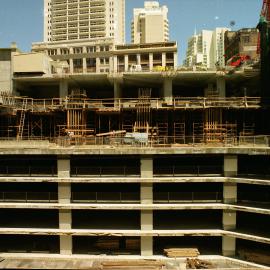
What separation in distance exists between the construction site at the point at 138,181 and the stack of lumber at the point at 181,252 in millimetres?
148

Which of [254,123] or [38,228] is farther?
[254,123]

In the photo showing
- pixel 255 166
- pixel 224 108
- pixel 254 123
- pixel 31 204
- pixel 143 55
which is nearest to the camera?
pixel 31 204

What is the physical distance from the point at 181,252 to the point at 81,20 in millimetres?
139228

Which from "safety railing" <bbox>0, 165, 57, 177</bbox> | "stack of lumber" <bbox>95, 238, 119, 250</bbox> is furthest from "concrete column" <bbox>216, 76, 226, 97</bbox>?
"safety railing" <bbox>0, 165, 57, 177</bbox>

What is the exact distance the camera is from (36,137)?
125ft

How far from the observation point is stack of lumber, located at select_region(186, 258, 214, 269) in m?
25.7

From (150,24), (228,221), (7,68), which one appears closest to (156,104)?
(228,221)

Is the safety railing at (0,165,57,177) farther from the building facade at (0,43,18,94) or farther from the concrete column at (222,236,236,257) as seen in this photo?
the concrete column at (222,236,236,257)

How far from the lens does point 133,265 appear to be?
26281mm

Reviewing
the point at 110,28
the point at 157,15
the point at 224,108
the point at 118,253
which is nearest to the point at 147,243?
the point at 118,253

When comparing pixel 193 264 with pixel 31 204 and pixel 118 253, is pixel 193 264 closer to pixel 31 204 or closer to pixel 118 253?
pixel 118 253

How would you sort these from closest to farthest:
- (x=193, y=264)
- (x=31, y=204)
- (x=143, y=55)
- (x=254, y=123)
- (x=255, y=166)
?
(x=193, y=264)
(x=31, y=204)
(x=255, y=166)
(x=254, y=123)
(x=143, y=55)

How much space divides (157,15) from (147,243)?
473ft

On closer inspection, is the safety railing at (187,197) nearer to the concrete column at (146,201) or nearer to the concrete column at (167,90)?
the concrete column at (146,201)
